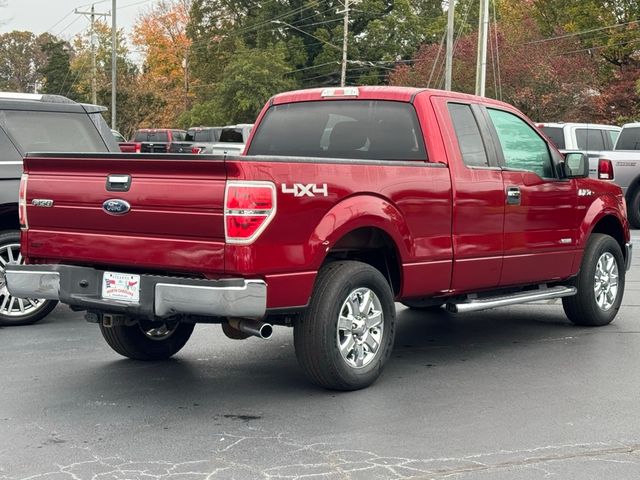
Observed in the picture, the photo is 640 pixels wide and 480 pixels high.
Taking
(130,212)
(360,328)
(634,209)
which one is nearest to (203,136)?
(634,209)

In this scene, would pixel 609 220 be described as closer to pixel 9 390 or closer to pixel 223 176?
pixel 223 176

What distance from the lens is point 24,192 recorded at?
6.59 meters

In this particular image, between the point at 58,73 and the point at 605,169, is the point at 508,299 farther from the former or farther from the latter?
the point at 58,73

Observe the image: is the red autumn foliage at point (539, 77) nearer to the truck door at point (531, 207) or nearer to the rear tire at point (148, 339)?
the truck door at point (531, 207)

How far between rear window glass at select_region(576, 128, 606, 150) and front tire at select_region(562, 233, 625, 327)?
11417mm

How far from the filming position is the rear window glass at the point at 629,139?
19.6 meters

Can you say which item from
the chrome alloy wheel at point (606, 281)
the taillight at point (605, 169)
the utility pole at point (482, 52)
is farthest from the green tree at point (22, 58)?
the chrome alloy wheel at point (606, 281)

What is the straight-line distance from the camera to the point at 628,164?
19453mm

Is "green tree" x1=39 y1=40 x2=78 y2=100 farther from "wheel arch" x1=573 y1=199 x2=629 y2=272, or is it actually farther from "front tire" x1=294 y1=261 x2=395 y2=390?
"front tire" x1=294 y1=261 x2=395 y2=390

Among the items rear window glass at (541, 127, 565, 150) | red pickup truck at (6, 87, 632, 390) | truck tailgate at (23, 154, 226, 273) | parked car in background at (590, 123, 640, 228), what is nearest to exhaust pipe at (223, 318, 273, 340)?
red pickup truck at (6, 87, 632, 390)

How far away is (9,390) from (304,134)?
2.81 metres

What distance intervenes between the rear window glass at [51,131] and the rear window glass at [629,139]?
510 inches

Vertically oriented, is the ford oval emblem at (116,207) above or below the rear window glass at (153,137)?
below

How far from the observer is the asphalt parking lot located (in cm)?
493
